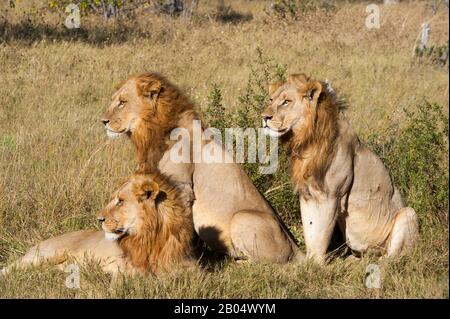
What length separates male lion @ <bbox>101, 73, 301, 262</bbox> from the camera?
5.62m

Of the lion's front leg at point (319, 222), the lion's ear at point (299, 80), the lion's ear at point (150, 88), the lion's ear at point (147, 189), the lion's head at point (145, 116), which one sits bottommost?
the lion's front leg at point (319, 222)

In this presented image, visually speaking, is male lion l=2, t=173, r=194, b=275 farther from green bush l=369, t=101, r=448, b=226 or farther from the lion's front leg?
green bush l=369, t=101, r=448, b=226

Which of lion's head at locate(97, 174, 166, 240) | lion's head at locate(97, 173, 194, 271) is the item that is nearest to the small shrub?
lion's head at locate(97, 173, 194, 271)

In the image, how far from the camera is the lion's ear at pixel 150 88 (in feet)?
18.6

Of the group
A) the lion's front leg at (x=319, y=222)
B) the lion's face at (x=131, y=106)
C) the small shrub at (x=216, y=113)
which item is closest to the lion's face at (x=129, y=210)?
the lion's face at (x=131, y=106)

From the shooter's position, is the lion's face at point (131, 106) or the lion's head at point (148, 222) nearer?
the lion's head at point (148, 222)

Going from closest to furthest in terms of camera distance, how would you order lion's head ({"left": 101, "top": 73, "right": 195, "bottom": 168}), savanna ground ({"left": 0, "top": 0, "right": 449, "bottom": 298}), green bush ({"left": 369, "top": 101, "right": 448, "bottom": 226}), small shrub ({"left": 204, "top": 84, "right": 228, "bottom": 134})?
1. savanna ground ({"left": 0, "top": 0, "right": 449, "bottom": 298})
2. lion's head ({"left": 101, "top": 73, "right": 195, "bottom": 168})
3. green bush ({"left": 369, "top": 101, "right": 448, "bottom": 226})
4. small shrub ({"left": 204, "top": 84, "right": 228, "bottom": 134})

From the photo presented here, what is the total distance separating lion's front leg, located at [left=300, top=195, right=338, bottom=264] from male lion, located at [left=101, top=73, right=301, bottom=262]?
0.62ft

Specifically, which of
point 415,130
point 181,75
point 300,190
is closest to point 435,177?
point 415,130

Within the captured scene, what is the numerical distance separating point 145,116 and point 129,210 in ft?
3.08

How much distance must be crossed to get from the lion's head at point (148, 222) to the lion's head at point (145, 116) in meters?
0.56

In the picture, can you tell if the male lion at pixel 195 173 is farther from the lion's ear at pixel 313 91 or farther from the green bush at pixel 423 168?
the green bush at pixel 423 168

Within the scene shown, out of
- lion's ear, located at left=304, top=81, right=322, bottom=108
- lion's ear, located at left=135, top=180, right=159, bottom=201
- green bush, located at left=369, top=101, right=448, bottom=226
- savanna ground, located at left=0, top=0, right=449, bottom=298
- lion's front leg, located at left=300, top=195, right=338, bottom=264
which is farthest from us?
green bush, located at left=369, top=101, right=448, bottom=226

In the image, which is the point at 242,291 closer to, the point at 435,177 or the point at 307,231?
the point at 307,231
